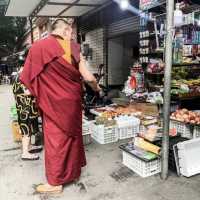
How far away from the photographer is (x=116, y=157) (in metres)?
3.96

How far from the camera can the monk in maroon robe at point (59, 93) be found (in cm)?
289

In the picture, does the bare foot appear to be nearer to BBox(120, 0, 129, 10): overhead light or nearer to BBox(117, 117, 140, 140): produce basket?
BBox(117, 117, 140, 140): produce basket

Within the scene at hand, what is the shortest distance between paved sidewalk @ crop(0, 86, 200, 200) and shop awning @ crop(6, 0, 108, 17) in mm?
5010

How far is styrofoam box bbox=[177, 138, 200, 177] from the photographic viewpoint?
3.24m

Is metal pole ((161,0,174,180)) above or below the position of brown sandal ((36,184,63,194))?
above

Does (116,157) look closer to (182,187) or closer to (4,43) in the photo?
(182,187)

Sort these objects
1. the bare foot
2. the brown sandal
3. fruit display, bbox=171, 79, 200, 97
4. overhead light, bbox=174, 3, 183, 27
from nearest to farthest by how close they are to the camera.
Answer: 1. the brown sandal
2. the bare foot
3. overhead light, bbox=174, 3, 183, 27
4. fruit display, bbox=171, 79, 200, 97

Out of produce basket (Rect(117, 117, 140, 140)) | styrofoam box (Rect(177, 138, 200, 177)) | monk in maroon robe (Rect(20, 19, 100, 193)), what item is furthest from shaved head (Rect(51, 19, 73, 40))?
produce basket (Rect(117, 117, 140, 140))

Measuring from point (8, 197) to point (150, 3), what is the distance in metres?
4.32

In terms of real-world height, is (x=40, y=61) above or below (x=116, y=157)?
above

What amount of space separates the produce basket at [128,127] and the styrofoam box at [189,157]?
1451 millimetres

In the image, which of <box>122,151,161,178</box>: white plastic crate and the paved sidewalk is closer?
the paved sidewalk

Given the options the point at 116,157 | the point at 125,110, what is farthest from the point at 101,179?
the point at 125,110

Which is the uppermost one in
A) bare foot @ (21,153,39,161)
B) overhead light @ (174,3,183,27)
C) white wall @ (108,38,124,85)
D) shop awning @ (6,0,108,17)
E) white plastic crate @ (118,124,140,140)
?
shop awning @ (6,0,108,17)
